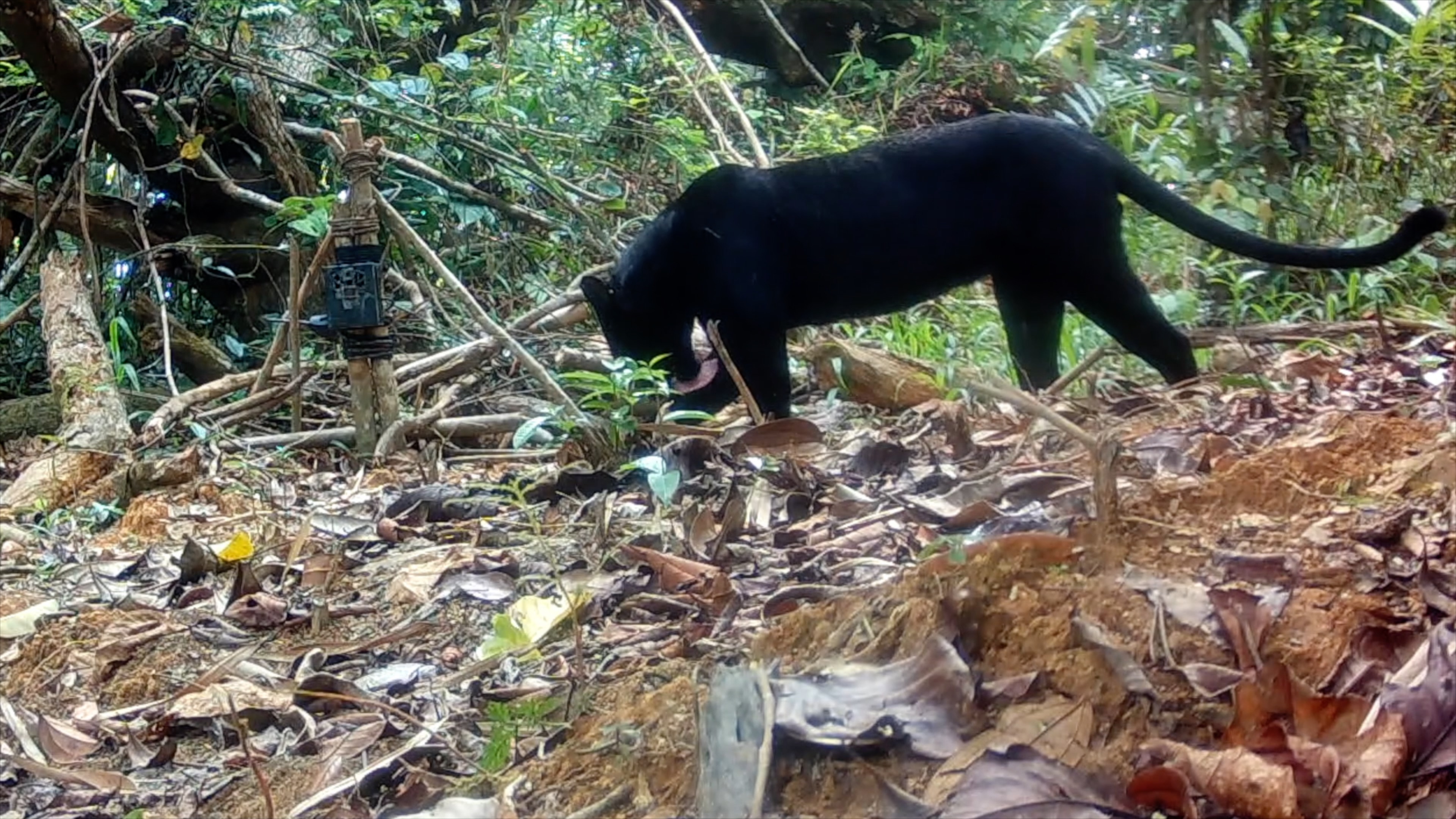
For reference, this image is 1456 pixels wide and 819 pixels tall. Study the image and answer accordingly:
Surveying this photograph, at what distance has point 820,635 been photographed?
167cm

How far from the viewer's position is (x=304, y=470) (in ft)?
14.0

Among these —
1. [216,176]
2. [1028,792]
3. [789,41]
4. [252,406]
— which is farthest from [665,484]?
[789,41]

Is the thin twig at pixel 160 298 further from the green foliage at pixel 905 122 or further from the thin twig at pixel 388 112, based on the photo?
the thin twig at pixel 388 112

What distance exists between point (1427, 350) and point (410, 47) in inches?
208

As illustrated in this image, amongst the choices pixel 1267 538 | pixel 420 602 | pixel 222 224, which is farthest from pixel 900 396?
pixel 222 224

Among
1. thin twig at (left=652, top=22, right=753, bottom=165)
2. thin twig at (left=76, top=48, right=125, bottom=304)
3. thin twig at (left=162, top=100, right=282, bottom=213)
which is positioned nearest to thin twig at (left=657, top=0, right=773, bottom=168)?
thin twig at (left=652, top=22, right=753, bottom=165)

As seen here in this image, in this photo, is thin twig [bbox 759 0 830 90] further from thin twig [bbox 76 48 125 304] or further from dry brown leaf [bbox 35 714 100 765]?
dry brown leaf [bbox 35 714 100 765]

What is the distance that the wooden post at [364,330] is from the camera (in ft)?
12.8

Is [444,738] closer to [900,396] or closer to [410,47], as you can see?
[900,396]

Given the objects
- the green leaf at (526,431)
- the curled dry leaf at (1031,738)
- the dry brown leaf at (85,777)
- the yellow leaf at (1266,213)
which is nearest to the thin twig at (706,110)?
the yellow leaf at (1266,213)

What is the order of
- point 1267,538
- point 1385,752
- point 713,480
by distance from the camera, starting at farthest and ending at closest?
point 713,480, point 1267,538, point 1385,752

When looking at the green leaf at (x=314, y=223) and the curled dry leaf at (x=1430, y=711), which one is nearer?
the curled dry leaf at (x=1430, y=711)

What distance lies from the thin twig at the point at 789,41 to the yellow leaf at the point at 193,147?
351 cm

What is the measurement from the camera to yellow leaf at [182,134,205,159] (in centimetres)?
545
